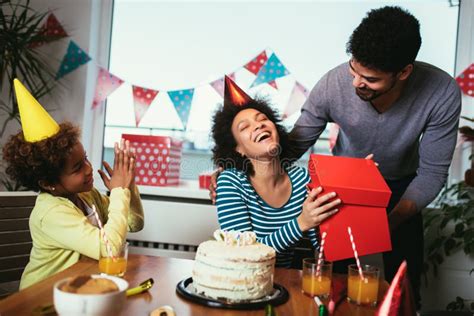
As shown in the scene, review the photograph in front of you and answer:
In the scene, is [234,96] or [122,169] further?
[234,96]

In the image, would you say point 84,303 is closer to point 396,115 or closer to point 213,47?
point 396,115

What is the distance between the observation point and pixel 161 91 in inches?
112

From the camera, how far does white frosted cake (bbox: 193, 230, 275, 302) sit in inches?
42.4

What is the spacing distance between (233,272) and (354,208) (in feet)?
1.38

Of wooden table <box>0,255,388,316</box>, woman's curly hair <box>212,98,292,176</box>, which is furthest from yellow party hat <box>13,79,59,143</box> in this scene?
woman's curly hair <box>212,98,292,176</box>

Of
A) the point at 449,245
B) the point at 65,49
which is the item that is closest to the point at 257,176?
the point at 449,245

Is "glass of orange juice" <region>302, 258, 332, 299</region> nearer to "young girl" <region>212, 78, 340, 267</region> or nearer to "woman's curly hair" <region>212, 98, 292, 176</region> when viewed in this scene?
"young girl" <region>212, 78, 340, 267</region>

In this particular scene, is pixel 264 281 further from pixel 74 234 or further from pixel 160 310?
pixel 74 234

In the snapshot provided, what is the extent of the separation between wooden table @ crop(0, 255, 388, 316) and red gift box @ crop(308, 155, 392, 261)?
124mm

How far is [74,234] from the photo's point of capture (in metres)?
1.36

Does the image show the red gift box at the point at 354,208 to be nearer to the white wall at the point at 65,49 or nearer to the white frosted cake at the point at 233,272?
the white frosted cake at the point at 233,272

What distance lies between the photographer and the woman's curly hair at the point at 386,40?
1483 mm

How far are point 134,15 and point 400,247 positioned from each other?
205cm

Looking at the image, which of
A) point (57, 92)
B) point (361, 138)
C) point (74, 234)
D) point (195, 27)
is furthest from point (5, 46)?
point (361, 138)
